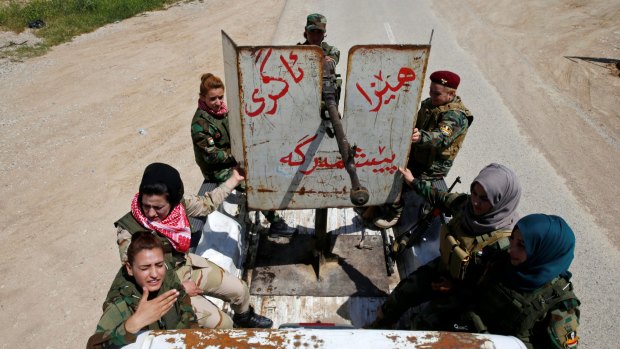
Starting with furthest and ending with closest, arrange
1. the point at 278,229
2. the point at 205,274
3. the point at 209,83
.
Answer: the point at 278,229 → the point at 209,83 → the point at 205,274

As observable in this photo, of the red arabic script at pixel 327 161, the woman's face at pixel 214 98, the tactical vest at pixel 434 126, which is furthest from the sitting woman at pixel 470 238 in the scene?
the woman's face at pixel 214 98

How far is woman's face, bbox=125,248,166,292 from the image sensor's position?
2129 mm

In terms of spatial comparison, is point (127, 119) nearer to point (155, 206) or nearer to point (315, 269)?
point (315, 269)

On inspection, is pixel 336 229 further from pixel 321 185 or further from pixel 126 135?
pixel 126 135

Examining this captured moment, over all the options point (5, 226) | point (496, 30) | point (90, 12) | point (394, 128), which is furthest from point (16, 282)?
point (496, 30)

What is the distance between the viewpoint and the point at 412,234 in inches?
134

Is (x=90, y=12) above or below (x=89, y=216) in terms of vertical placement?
above

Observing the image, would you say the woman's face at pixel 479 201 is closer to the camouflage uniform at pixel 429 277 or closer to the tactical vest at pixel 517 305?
the camouflage uniform at pixel 429 277

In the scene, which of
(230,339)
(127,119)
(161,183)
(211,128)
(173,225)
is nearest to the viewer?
(230,339)

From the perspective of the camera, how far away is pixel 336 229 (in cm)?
394

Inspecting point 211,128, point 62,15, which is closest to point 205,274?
point 211,128

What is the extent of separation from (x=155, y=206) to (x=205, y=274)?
60 centimetres

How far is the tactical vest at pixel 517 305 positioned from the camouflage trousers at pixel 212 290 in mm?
1494

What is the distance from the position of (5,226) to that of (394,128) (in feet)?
16.8
